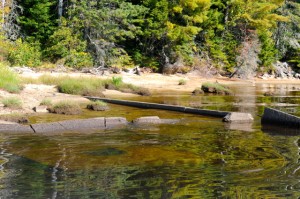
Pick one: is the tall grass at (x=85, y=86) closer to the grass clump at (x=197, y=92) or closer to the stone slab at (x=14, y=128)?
the grass clump at (x=197, y=92)

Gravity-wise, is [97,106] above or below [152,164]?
above

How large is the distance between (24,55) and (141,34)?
34.6 feet

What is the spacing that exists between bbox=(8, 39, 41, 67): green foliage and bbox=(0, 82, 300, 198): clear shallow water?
66.8 ft

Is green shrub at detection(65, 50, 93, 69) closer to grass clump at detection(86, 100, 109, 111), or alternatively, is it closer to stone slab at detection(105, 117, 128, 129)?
grass clump at detection(86, 100, 109, 111)

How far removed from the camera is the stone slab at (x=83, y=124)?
10.3 metres

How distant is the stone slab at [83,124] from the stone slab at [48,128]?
0.14 meters

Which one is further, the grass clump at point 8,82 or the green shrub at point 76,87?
the green shrub at point 76,87

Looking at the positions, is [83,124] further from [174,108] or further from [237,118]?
[174,108]

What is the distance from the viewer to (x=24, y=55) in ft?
95.9

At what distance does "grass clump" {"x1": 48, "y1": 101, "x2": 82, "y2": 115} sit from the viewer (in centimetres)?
1270

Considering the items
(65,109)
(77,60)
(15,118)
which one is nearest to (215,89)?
(77,60)

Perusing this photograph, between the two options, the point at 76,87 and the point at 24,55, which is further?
the point at 24,55

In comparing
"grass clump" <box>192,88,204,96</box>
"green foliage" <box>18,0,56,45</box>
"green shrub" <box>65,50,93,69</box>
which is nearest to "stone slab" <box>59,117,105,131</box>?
"grass clump" <box>192,88,204,96</box>

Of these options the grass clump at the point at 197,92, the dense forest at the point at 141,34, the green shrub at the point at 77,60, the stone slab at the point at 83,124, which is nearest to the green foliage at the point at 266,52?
the dense forest at the point at 141,34
